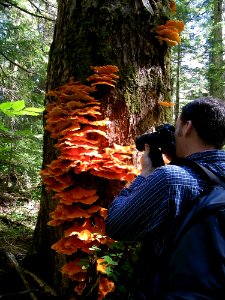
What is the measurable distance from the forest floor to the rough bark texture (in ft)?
1.06

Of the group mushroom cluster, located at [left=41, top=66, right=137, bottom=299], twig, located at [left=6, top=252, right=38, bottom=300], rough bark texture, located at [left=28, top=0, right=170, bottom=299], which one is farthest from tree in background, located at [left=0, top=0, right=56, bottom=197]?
mushroom cluster, located at [left=41, top=66, right=137, bottom=299]

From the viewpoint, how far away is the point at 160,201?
1870mm

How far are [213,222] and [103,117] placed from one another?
1.89m

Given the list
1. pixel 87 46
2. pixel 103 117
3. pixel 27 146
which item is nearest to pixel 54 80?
pixel 87 46

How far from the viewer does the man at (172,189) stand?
1816 mm

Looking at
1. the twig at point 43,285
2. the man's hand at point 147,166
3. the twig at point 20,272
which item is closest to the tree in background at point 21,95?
the twig at point 20,272

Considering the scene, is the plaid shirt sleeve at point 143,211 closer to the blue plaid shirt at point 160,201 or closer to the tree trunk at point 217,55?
the blue plaid shirt at point 160,201

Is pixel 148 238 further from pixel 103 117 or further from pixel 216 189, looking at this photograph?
pixel 103 117

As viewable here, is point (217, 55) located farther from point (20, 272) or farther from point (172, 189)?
point (172, 189)

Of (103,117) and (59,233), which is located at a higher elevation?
(103,117)

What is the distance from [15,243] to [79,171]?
255cm

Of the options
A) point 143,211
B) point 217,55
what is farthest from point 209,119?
point 217,55

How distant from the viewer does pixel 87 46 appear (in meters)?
3.39

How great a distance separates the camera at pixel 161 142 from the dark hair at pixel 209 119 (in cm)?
26
